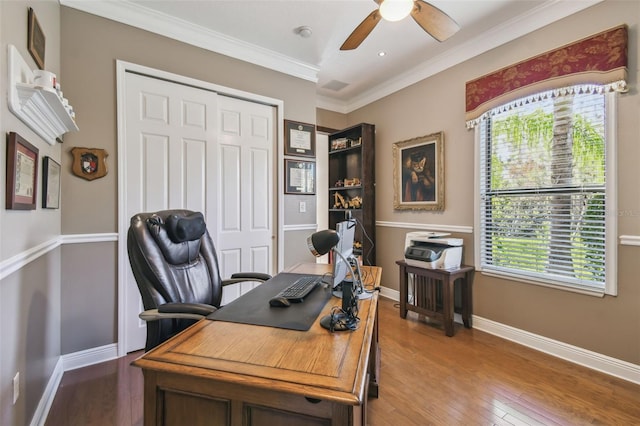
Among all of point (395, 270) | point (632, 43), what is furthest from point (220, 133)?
point (632, 43)

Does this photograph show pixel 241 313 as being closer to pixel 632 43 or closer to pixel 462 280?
pixel 462 280

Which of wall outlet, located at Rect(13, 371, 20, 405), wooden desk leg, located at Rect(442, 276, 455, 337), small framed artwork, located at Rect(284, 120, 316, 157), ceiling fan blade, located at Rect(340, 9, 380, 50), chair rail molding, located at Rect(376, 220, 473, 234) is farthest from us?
small framed artwork, located at Rect(284, 120, 316, 157)

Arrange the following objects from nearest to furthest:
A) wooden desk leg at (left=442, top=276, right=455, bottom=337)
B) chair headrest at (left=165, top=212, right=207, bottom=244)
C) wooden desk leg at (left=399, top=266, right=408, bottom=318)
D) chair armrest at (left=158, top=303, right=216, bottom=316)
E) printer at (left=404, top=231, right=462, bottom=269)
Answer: chair armrest at (left=158, top=303, right=216, bottom=316) → chair headrest at (left=165, top=212, right=207, bottom=244) → wooden desk leg at (left=442, top=276, right=455, bottom=337) → printer at (left=404, top=231, right=462, bottom=269) → wooden desk leg at (left=399, top=266, right=408, bottom=318)

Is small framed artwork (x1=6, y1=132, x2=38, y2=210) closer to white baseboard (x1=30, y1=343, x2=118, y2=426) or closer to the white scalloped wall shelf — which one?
the white scalloped wall shelf

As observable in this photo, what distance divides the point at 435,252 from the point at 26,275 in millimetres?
3050

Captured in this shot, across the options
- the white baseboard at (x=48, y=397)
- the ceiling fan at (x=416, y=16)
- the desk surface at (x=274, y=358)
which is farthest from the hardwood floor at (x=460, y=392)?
the ceiling fan at (x=416, y=16)

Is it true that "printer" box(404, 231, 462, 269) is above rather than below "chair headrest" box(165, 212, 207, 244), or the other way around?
below

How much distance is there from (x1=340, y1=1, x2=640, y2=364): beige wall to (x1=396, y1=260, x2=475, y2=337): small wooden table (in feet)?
0.39

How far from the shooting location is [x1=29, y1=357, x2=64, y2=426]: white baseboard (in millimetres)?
1567

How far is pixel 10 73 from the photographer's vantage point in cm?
121

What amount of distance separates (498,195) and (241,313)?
2.68 m

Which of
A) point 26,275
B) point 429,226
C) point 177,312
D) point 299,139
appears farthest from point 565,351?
point 26,275

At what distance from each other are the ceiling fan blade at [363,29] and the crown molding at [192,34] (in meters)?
1.31

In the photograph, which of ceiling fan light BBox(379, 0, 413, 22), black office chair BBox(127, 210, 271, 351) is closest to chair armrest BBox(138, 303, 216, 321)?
black office chair BBox(127, 210, 271, 351)
